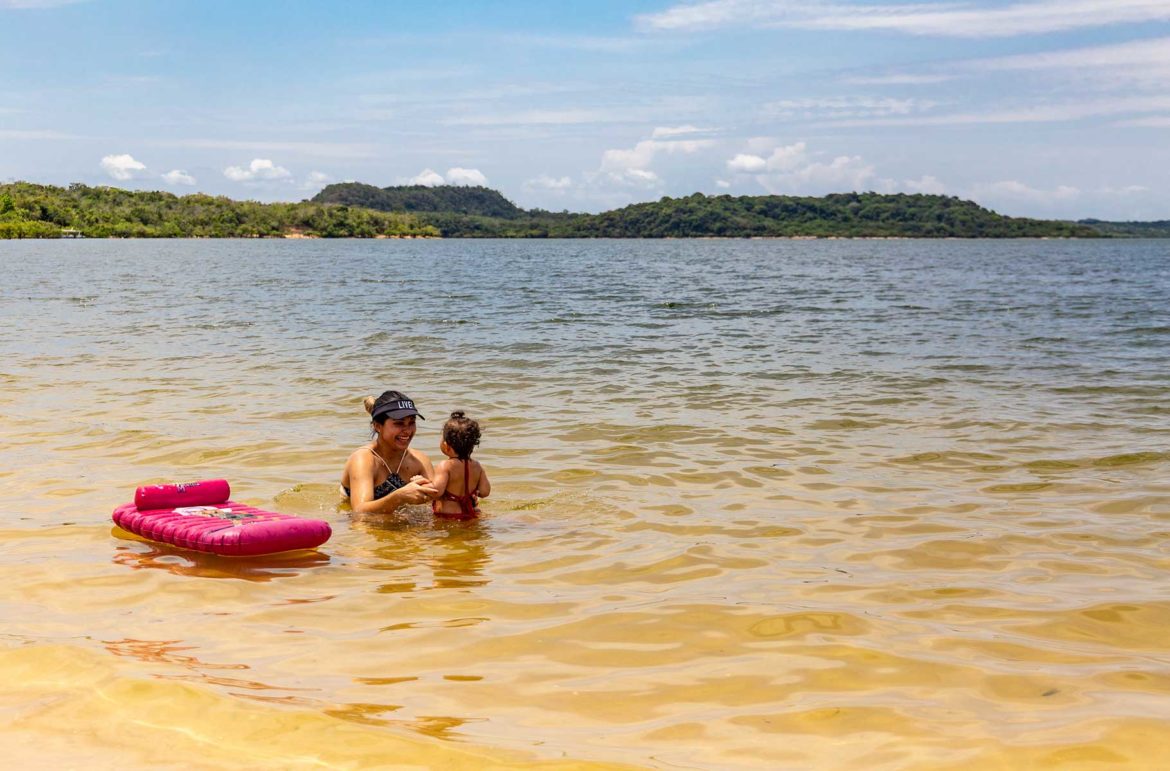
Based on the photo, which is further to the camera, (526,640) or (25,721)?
(526,640)

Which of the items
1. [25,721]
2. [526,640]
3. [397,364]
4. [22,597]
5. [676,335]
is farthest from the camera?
[676,335]

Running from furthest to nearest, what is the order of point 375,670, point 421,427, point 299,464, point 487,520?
point 421,427
point 299,464
point 487,520
point 375,670

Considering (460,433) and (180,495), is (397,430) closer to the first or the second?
(460,433)

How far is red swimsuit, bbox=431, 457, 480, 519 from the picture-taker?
8109 mm

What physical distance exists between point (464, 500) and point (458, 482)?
16 centimetres

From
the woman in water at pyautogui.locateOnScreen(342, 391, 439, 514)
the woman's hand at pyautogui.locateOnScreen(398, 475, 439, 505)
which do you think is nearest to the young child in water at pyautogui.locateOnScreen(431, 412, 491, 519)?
the woman in water at pyautogui.locateOnScreen(342, 391, 439, 514)

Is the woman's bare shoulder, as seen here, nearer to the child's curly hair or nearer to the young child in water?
the young child in water

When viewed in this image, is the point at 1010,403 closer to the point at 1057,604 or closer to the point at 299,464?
the point at 1057,604

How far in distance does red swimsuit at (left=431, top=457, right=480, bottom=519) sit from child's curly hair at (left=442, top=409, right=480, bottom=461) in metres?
0.23

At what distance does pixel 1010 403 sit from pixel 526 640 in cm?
1042

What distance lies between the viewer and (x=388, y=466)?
830 centimetres

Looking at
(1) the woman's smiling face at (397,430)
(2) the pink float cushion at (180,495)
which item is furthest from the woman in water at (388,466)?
(2) the pink float cushion at (180,495)

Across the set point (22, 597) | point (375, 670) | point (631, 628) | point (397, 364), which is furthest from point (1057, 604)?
point (397, 364)

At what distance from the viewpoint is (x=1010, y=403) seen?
1367 cm
